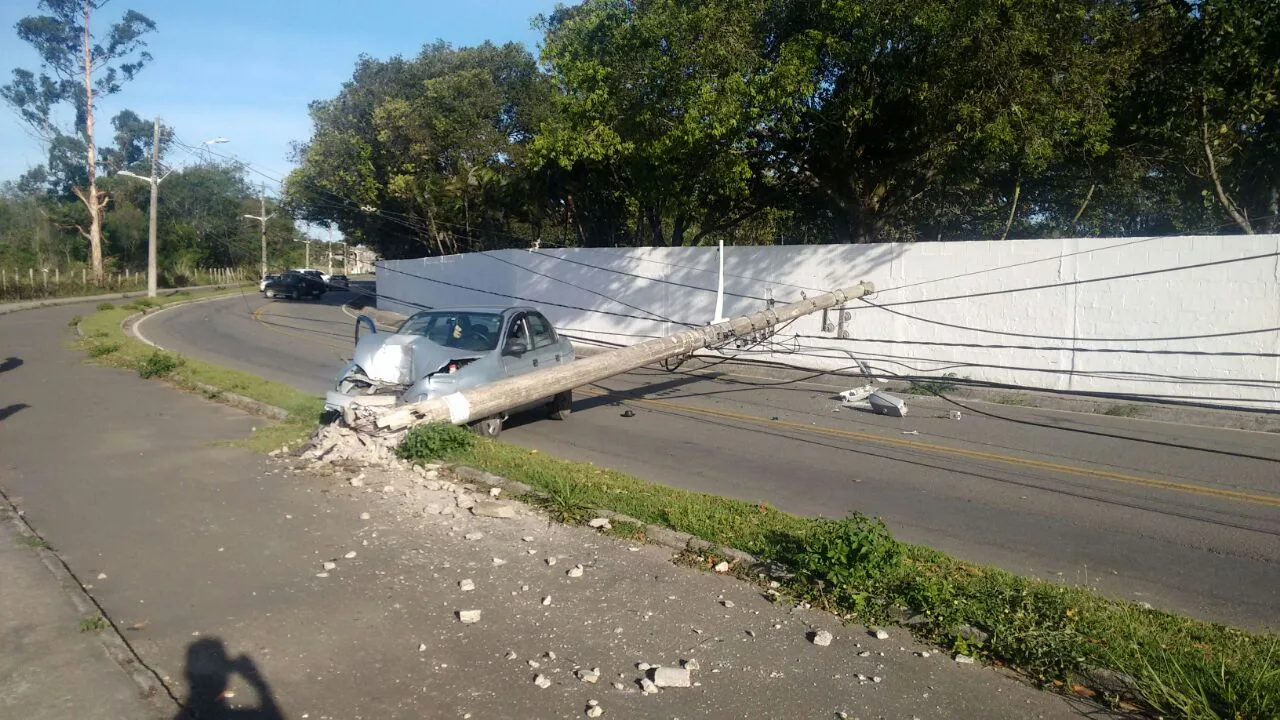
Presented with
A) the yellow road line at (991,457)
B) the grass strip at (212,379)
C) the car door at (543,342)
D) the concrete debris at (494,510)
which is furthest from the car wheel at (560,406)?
the concrete debris at (494,510)

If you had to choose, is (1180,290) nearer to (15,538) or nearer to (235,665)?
(235,665)

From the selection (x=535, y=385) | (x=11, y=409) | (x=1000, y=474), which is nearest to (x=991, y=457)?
(x=1000, y=474)

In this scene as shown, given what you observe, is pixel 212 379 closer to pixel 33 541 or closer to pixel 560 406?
pixel 560 406

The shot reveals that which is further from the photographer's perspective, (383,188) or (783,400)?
(383,188)

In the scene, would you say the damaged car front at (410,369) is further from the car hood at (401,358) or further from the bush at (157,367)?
the bush at (157,367)

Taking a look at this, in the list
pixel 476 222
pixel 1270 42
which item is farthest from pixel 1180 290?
pixel 476 222

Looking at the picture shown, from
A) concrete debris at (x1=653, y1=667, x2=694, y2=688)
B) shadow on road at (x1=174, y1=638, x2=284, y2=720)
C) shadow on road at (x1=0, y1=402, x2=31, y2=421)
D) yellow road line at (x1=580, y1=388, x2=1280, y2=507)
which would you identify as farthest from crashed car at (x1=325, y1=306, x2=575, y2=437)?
concrete debris at (x1=653, y1=667, x2=694, y2=688)

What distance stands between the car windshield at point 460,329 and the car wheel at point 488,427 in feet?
2.76

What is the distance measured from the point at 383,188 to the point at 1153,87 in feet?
98.1

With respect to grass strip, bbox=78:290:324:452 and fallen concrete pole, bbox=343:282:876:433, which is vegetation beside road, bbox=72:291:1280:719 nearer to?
fallen concrete pole, bbox=343:282:876:433

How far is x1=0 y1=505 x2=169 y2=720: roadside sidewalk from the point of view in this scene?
4.21 m

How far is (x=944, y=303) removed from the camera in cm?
1628

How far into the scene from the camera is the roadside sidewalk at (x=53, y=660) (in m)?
4.21

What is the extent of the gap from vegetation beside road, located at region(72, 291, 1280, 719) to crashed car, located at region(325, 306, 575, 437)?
103 inches
